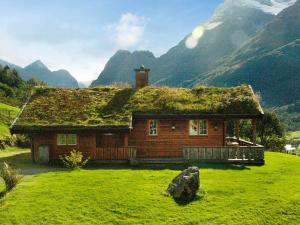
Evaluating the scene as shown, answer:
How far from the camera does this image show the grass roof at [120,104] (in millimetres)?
31406

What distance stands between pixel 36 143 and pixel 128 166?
7.76 m

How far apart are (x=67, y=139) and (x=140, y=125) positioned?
5968mm

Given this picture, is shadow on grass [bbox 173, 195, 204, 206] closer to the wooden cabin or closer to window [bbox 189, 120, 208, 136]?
the wooden cabin

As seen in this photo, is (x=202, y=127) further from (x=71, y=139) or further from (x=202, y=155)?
(x=71, y=139)

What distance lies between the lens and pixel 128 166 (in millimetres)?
29828

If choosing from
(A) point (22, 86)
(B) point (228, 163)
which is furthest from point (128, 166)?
(A) point (22, 86)

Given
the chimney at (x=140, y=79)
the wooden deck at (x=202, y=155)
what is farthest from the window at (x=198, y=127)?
the chimney at (x=140, y=79)

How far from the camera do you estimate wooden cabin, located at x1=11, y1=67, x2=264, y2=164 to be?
30672 millimetres

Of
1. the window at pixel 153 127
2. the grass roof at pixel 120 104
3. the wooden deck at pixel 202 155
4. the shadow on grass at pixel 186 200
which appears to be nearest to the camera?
the shadow on grass at pixel 186 200

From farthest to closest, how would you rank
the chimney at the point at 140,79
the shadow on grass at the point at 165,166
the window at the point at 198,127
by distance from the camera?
the chimney at the point at 140,79, the window at the point at 198,127, the shadow on grass at the point at 165,166

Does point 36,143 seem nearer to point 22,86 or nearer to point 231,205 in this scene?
point 231,205

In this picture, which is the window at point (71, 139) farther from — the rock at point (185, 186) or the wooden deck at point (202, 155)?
the rock at point (185, 186)

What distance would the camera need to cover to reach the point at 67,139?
104 feet

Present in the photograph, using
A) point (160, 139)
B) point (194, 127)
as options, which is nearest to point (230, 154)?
point (194, 127)
